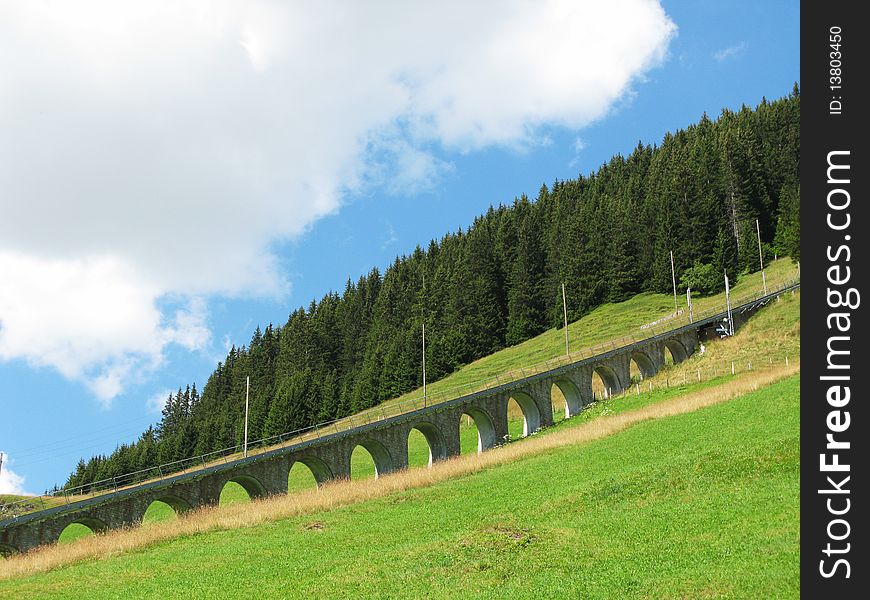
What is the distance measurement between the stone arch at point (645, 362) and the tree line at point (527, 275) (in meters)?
29.6

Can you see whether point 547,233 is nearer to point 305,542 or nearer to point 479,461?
point 479,461

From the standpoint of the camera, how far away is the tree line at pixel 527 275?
87625 mm

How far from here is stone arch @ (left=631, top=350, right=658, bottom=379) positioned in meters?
56.0

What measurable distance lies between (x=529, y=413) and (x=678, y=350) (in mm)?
16931

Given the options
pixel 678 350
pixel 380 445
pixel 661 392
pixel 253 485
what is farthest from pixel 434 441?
pixel 678 350

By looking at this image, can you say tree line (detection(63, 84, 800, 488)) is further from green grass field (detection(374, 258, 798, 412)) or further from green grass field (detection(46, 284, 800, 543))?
green grass field (detection(46, 284, 800, 543))

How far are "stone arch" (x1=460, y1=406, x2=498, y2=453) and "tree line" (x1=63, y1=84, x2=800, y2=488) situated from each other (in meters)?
37.0

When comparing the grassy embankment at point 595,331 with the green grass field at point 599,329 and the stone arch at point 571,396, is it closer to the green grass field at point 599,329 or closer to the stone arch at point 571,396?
the green grass field at point 599,329

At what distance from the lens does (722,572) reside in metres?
12.0

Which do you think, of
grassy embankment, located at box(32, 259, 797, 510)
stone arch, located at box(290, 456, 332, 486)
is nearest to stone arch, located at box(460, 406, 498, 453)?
stone arch, located at box(290, 456, 332, 486)

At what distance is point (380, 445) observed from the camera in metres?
42.3

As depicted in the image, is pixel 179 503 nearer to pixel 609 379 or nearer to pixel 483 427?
pixel 483 427

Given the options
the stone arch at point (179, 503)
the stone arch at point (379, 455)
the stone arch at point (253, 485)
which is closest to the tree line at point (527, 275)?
the stone arch at point (379, 455)
